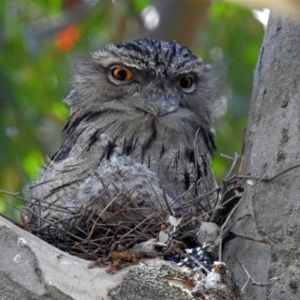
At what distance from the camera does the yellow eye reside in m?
Answer: 3.72

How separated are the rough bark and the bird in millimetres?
660

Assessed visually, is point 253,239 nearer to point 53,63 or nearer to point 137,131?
point 137,131

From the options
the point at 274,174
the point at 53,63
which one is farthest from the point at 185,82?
the point at 53,63

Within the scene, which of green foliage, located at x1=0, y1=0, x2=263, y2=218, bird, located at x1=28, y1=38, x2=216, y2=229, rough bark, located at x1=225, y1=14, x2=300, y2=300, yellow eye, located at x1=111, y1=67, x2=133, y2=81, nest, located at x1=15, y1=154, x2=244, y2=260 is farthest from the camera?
green foliage, located at x1=0, y1=0, x2=263, y2=218

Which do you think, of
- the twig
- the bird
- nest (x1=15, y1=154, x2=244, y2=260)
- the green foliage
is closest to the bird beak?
the bird

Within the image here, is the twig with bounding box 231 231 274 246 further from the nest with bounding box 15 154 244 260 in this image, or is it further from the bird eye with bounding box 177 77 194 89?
the bird eye with bounding box 177 77 194 89

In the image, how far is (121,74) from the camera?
12.4 feet

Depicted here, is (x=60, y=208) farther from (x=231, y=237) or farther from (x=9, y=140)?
(x=9, y=140)

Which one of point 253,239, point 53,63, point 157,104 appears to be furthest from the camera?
point 53,63

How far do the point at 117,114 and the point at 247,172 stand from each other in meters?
1.30

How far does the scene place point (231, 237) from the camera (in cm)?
238

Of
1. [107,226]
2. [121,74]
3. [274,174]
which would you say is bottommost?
[107,226]

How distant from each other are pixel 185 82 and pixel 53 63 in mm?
3012

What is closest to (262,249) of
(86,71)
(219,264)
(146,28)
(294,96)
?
(219,264)
